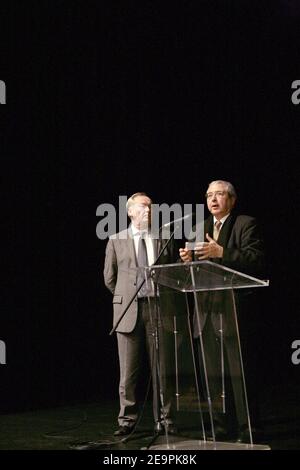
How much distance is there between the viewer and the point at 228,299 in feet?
11.7

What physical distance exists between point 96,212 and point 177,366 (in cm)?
292

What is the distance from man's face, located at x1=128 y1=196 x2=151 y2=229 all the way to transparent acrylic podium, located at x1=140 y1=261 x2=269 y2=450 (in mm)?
1022

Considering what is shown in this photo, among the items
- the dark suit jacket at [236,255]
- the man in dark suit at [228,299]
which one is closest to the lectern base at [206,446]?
the man in dark suit at [228,299]

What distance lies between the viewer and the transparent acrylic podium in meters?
3.45

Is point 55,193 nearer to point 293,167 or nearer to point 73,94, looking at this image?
point 73,94

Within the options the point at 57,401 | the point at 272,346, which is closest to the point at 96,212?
the point at 57,401

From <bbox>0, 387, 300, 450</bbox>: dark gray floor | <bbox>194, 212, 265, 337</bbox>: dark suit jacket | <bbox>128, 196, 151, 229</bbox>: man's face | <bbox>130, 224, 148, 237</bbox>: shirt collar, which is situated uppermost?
<bbox>128, 196, 151, 229</bbox>: man's face

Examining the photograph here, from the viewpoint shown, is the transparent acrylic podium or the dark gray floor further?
the dark gray floor

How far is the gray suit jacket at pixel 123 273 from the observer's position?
4.53 m

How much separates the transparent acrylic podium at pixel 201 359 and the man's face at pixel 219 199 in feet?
2.34

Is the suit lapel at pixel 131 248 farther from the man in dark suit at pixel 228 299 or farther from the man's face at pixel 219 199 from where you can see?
the man's face at pixel 219 199

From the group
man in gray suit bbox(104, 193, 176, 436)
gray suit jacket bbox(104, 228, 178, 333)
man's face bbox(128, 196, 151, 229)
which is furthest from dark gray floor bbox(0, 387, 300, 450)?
man's face bbox(128, 196, 151, 229)

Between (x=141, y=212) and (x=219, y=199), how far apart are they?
630mm

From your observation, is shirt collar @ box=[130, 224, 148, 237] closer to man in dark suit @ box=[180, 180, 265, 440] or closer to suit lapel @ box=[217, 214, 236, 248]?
man in dark suit @ box=[180, 180, 265, 440]
